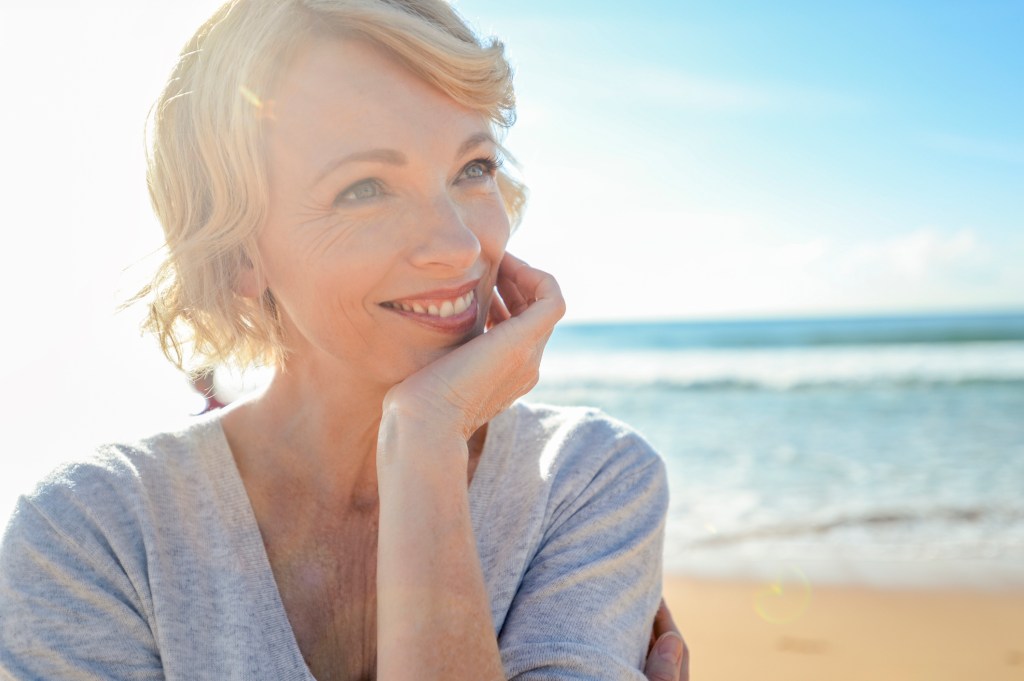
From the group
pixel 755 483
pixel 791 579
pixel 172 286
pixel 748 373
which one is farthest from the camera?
pixel 748 373

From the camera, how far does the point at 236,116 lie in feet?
6.51

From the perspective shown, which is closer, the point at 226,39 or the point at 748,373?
the point at 226,39

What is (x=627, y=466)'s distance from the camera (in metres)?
2.27

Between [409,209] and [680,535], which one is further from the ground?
[409,209]

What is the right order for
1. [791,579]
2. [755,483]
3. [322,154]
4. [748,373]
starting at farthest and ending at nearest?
[748,373], [755,483], [791,579], [322,154]

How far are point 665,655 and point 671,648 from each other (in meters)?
0.03

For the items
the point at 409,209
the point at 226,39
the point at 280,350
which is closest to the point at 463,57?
the point at 409,209

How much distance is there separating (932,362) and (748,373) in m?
4.59

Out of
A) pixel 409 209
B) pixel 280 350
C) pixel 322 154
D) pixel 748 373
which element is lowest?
pixel 748 373

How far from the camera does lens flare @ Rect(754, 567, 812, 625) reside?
5.46 metres

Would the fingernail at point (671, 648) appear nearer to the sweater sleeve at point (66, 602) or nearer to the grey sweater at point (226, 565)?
the grey sweater at point (226, 565)

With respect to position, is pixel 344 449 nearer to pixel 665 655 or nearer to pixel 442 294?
pixel 442 294

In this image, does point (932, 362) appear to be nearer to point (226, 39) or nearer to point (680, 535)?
point (680, 535)

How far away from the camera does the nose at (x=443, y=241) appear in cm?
193
